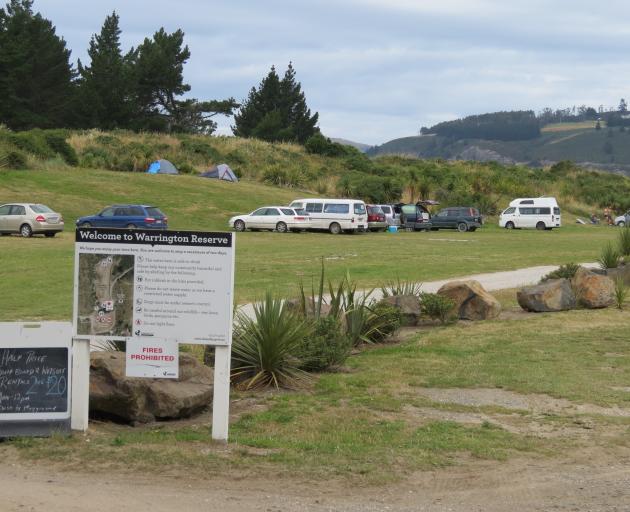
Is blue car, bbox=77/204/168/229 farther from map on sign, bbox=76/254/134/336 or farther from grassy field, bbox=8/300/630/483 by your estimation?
map on sign, bbox=76/254/134/336

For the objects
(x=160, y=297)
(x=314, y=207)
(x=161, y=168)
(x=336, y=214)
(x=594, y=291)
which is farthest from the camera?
(x=161, y=168)

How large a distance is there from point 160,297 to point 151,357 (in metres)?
0.51

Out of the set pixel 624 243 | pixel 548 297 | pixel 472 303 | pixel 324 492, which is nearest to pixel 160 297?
pixel 324 492

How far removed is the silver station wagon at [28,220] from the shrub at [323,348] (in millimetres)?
26300

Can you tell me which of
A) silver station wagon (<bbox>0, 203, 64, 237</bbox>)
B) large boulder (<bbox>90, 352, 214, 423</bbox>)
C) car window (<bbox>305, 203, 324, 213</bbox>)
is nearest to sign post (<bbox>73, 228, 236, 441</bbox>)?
large boulder (<bbox>90, 352, 214, 423</bbox>)

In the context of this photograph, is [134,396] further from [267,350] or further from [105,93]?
[105,93]

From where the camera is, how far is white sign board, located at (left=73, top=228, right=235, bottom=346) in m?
8.16

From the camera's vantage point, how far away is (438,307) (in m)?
15.8

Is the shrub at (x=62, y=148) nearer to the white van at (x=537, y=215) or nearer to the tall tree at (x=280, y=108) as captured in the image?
the white van at (x=537, y=215)

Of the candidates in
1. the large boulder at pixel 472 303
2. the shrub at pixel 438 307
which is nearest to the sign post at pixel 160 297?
the shrub at pixel 438 307

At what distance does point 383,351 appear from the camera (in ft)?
43.9

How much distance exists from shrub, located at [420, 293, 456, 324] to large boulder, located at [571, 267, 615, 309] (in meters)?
Answer: 3.17

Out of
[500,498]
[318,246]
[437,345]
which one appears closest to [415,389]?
[437,345]

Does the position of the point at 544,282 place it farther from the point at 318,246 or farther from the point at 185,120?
the point at 185,120
